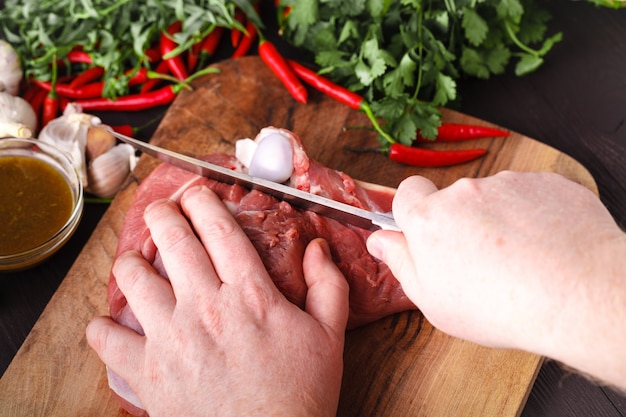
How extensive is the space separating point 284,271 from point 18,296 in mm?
1550

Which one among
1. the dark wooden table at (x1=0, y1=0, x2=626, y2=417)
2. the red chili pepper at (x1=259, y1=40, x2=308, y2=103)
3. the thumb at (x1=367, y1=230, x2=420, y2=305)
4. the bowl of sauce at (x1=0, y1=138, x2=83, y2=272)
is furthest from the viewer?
the red chili pepper at (x1=259, y1=40, x2=308, y2=103)

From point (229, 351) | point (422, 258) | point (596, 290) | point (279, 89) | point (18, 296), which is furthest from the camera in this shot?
point (279, 89)

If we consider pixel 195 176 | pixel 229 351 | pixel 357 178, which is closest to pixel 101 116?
pixel 195 176

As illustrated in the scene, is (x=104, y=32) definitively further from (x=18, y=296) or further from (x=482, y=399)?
(x=482, y=399)

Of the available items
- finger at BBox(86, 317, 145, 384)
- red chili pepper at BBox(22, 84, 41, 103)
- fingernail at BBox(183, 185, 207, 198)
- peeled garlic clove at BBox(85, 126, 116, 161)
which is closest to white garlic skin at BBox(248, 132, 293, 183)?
fingernail at BBox(183, 185, 207, 198)

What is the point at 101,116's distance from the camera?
3.68 m

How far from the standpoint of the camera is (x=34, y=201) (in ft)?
9.68

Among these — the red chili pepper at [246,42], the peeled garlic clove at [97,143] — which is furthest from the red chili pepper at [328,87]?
the peeled garlic clove at [97,143]

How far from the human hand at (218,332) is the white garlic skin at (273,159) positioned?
323 mm

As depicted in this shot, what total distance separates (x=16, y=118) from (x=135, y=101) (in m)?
0.65

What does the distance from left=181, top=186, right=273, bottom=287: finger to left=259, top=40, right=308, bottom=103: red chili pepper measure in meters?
1.11

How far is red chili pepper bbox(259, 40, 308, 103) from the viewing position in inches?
131

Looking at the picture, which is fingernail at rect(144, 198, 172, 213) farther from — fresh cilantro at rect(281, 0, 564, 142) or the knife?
fresh cilantro at rect(281, 0, 564, 142)

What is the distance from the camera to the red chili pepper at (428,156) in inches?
122
